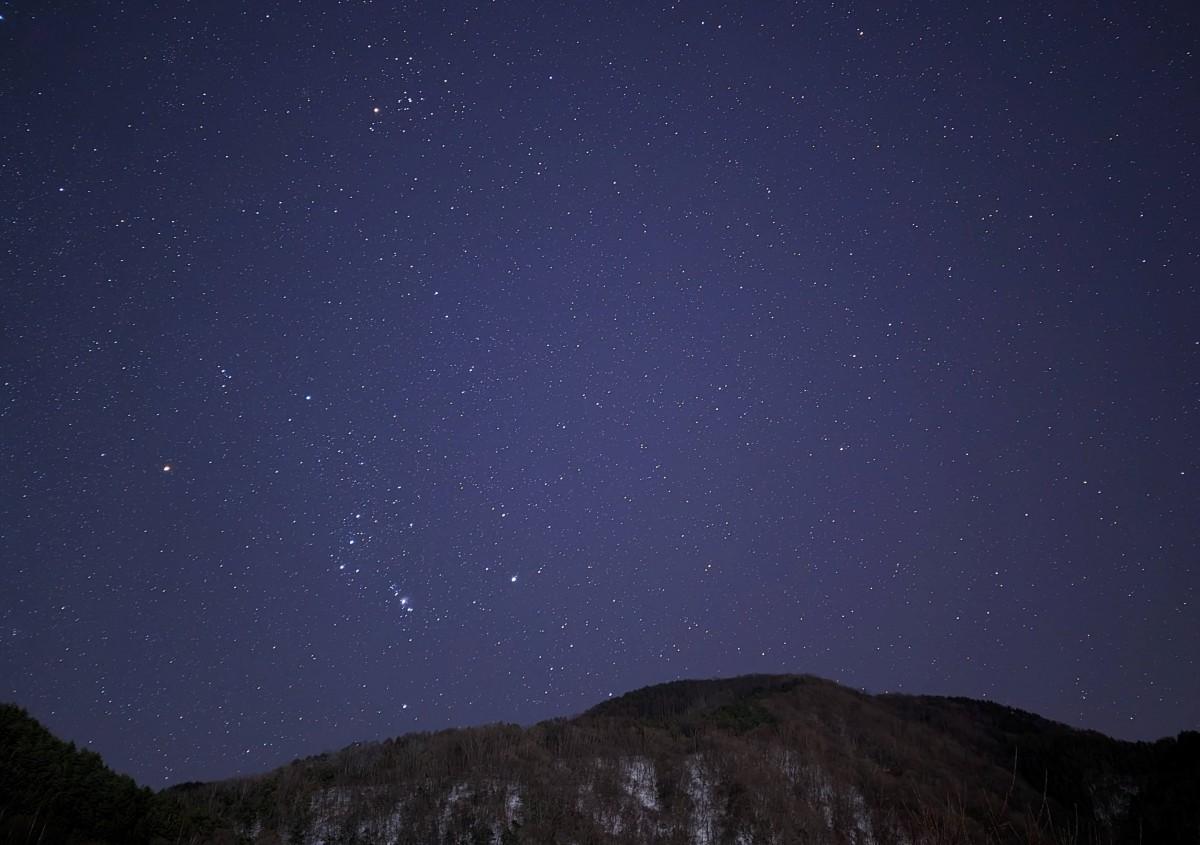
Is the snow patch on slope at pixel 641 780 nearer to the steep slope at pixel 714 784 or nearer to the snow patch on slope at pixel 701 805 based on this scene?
the steep slope at pixel 714 784

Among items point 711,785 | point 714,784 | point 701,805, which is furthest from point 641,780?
point 714,784

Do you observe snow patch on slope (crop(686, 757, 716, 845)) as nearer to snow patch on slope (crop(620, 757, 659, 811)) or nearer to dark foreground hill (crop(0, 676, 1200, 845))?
dark foreground hill (crop(0, 676, 1200, 845))

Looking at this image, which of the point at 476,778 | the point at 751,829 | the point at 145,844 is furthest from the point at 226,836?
the point at 751,829

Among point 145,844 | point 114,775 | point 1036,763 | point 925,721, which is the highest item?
point 925,721

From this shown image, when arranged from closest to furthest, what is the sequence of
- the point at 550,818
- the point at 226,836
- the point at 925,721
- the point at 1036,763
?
the point at 226,836 < the point at 550,818 < the point at 1036,763 < the point at 925,721

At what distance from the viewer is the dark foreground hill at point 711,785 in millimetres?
22500

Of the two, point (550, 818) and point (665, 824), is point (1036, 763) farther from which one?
point (550, 818)

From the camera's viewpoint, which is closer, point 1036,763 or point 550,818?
point 550,818

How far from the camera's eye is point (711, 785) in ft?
85.1

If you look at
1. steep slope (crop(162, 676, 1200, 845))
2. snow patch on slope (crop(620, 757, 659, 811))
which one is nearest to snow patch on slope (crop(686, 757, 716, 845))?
steep slope (crop(162, 676, 1200, 845))

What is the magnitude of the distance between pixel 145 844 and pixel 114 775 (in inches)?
47.0

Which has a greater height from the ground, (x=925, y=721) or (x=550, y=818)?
(x=925, y=721)

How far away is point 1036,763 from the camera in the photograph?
30938 mm

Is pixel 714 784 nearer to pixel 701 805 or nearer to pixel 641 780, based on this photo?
pixel 701 805
